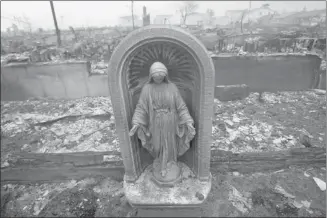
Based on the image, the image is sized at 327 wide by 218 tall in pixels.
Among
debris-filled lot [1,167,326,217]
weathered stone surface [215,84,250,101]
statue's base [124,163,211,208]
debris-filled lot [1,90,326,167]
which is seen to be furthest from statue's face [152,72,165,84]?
weathered stone surface [215,84,250,101]

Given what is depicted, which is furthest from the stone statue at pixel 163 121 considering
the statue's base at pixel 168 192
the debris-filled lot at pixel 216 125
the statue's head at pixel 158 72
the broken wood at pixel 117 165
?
the debris-filled lot at pixel 216 125

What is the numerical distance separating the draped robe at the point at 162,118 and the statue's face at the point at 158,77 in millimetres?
100

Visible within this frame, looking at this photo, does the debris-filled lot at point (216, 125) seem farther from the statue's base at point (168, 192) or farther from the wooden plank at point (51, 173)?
the statue's base at point (168, 192)

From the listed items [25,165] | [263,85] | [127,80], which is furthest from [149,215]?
[263,85]

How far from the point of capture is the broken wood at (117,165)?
4.03m

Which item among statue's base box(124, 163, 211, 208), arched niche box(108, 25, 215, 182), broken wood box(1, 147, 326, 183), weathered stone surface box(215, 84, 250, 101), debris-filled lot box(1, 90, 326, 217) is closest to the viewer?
arched niche box(108, 25, 215, 182)

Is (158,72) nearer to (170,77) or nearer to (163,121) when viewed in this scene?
(170,77)

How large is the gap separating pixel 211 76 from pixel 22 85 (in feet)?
28.3

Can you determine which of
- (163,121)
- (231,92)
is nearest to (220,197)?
(163,121)

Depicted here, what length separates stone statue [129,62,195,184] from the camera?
2.76m

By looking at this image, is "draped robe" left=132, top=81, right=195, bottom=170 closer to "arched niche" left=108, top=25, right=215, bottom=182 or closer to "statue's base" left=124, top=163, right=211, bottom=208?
"arched niche" left=108, top=25, right=215, bottom=182

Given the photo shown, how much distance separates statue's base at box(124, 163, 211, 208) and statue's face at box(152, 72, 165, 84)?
1.58 m

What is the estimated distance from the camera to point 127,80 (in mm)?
2848

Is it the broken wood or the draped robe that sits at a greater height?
the draped robe
